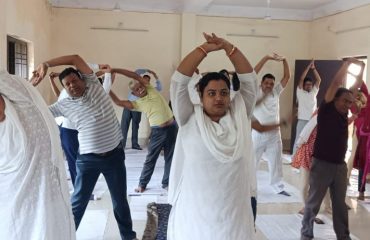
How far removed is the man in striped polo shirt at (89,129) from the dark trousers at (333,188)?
148 centimetres

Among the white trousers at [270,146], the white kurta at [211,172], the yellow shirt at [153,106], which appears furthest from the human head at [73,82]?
the white trousers at [270,146]

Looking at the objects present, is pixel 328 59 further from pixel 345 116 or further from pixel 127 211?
pixel 127 211

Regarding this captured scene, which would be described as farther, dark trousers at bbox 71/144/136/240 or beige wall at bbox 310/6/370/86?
beige wall at bbox 310/6/370/86

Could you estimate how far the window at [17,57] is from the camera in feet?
16.4

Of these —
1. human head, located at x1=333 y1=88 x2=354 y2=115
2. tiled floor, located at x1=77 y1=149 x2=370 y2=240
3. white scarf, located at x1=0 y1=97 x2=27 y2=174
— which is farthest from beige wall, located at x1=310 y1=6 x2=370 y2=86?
white scarf, located at x1=0 y1=97 x2=27 y2=174

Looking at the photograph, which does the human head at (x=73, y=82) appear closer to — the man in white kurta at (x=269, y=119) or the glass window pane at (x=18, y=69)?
the man in white kurta at (x=269, y=119)

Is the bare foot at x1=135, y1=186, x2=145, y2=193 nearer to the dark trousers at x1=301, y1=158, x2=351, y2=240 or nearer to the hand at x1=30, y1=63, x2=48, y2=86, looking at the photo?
the dark trousers at x1=301, y1=158, x2=351, y2=240

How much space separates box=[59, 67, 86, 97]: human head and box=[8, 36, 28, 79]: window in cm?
256

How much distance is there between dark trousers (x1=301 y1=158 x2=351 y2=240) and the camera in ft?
9.80

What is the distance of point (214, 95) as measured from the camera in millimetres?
1813

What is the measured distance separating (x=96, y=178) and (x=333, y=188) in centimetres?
180

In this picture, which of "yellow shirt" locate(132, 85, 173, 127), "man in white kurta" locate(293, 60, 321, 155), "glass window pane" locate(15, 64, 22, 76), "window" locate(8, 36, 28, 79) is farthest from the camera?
"man in white kurta" locate(293, 60, 321, 155)

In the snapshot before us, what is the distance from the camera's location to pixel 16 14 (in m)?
4.92

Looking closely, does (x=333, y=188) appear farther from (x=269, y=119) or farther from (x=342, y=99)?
(x=269, y=119)
